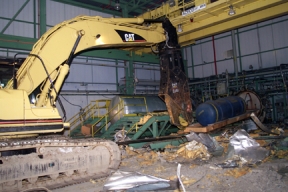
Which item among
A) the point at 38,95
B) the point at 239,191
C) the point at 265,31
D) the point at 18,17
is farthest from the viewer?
the point at 265,31

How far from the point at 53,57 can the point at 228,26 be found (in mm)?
8514

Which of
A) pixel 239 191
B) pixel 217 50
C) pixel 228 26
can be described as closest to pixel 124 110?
pixel 228 26

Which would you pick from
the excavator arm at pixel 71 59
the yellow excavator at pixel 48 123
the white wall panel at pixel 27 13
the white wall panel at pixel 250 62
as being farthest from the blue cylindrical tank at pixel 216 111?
the white wall panel at pixel 27 13

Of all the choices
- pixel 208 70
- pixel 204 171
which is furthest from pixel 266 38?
pixel 204 171

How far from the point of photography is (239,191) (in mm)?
4133

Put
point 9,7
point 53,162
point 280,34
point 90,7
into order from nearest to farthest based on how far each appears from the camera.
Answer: point 53,162 < point 9,7 < point 90,7 < point 280,34

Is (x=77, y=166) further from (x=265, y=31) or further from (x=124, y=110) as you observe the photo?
(x=265, y=31)

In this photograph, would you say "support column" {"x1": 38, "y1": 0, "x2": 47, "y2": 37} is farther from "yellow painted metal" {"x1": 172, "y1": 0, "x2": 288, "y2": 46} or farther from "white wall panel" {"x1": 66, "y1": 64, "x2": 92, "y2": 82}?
"yellow painted metal" {"x1": 172, "y1": 0, "x2": 288, "y2": 46}

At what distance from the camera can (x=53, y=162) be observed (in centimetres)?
484

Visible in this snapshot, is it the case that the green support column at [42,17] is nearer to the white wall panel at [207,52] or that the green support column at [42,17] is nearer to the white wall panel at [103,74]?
the white wall panel at [103,74]

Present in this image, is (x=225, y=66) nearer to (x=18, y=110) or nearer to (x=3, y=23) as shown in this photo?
(x=3, y=23)

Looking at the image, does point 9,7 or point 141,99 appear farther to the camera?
point 9,7

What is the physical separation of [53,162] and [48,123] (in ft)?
2.88

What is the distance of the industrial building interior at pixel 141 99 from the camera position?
4797 mm
